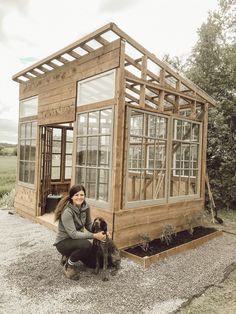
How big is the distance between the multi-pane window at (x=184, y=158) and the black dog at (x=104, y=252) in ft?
6.93

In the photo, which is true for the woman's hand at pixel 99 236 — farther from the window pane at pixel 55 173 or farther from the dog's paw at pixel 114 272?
the window pane at pixel 55 173

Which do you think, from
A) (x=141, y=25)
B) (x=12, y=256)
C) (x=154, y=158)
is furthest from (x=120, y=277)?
(x=141, y=25)

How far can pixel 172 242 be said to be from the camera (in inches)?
197

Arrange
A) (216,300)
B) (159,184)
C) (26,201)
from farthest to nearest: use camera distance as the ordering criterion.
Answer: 1. (26,201)
2. (159,184)
3. (216,300)

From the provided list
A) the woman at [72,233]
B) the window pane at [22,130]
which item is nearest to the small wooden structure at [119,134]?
the window pane at [22,130]

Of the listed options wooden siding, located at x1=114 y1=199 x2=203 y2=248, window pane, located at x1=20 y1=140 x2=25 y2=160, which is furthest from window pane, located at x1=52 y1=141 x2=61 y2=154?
wooden siding, located at x1=114 y1=199 x2=203 y2=248

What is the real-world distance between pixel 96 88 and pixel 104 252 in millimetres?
2726

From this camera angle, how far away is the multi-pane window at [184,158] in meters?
5.62

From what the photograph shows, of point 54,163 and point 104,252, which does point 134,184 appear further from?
point 54,163

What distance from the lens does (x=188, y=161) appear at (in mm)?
5898

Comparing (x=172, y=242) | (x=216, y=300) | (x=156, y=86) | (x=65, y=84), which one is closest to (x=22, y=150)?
(x=65, y=84)

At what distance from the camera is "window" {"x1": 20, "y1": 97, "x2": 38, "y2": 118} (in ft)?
22.1

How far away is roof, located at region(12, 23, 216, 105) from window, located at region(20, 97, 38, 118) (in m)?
0.57

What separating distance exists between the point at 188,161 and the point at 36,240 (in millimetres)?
3401
